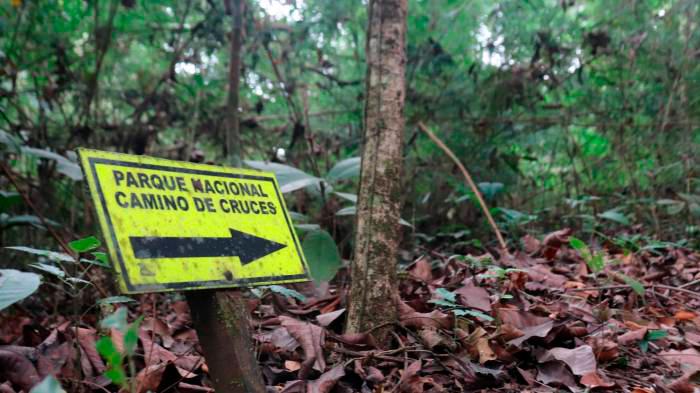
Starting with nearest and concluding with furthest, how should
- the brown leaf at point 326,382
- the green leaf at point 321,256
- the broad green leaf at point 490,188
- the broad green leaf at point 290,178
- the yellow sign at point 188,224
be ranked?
the yellow sign at point 188,224 → the brown leaf at point 326,382 → the green leaf at point 321,256 → the broad green leaf at point 290,178 → the broad green leaf at point 490,188

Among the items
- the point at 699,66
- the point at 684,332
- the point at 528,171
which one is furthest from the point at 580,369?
the point at 528,171

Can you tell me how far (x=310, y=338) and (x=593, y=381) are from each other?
31.5 inches

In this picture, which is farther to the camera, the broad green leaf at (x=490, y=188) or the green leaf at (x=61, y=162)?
the broad green leaf at (x=490, y=188)

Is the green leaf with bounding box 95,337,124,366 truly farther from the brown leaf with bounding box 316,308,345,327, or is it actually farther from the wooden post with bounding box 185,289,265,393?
the brown leaf with bounding box 316,308,345,327

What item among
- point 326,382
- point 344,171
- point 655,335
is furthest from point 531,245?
point 326,382

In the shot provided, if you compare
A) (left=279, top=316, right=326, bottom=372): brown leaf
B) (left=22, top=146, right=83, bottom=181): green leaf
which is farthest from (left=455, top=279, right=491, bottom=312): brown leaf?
(left=22, top=146, right=83, bottom=181): green leaf

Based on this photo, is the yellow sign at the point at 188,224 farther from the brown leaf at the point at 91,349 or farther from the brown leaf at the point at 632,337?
the brown leaf at the point at 632,337

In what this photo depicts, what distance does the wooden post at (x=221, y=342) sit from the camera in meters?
1.37

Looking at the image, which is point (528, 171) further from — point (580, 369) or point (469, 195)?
point (580, 369)

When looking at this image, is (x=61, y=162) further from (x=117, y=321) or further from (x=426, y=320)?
(x=117, y=321)

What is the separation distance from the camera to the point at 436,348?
184 centimetres

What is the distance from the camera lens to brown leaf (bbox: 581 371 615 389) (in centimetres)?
166

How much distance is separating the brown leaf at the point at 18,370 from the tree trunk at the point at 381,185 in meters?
0.87

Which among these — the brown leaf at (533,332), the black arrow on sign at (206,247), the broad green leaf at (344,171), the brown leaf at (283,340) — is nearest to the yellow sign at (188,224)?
the black arrow on sign at (206,247)
